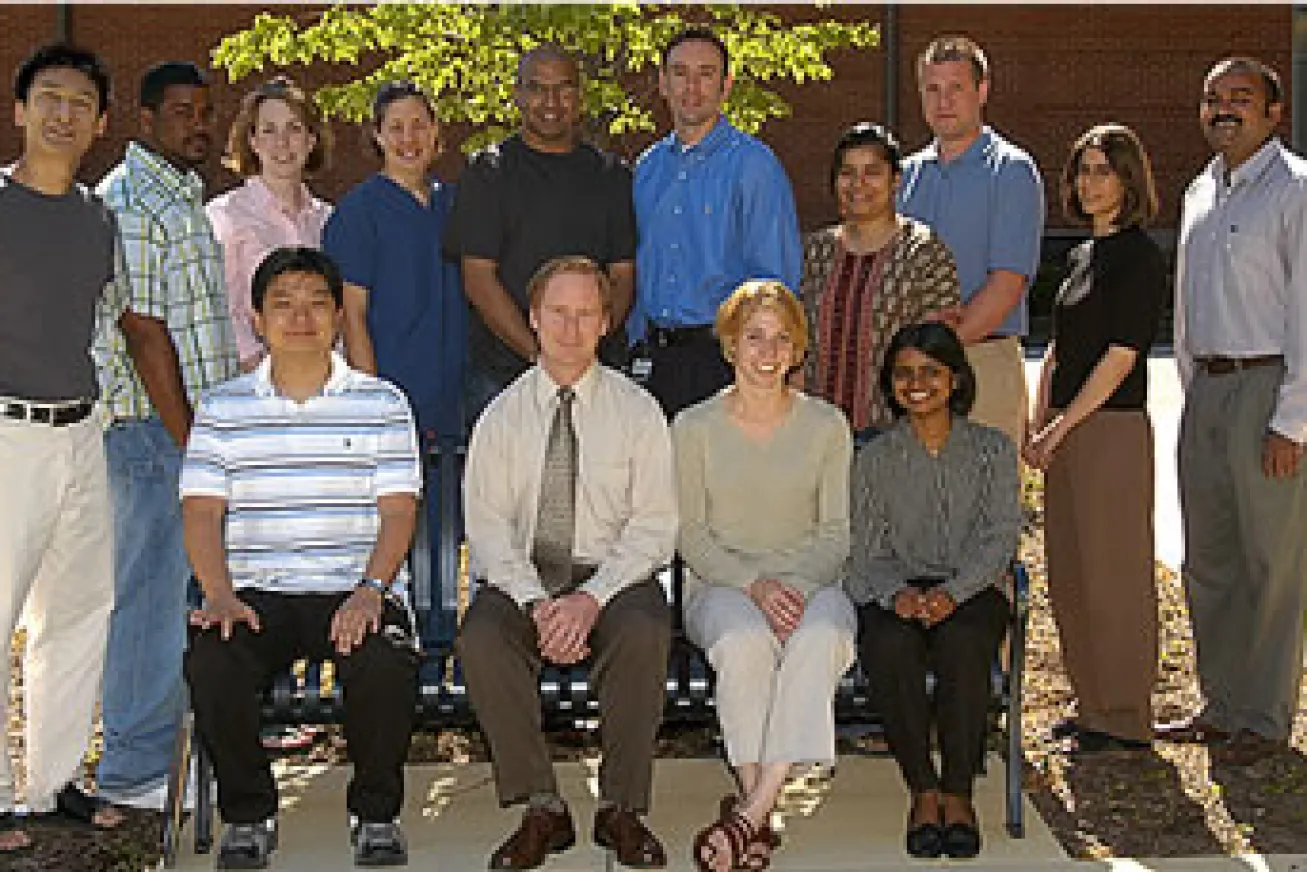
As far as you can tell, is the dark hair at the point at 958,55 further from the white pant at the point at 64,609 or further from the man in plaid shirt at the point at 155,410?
the white pant at the point at 64,609

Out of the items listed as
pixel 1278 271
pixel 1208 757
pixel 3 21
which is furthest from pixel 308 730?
pixel 3 21

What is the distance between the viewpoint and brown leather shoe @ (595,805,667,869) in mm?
5070

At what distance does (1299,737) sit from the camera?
646 centimetres

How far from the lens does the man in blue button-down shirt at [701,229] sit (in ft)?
20.2

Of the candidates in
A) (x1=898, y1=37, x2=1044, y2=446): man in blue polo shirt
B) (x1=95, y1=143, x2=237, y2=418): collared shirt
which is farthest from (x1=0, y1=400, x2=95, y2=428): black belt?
(x1=898, y1=37, x2=1044, y2=446): man in blue polo shirt

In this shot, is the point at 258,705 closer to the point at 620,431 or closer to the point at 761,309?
the point at 620,431

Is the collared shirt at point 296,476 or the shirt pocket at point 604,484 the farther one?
the shirt pocket at point 604,484

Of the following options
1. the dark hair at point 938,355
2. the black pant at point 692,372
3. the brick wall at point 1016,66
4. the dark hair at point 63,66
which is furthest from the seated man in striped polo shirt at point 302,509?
the brick wall at point 1016,66

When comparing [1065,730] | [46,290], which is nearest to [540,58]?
[46,290]

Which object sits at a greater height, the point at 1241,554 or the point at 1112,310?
the point at 1112,310

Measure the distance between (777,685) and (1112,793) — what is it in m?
1.34

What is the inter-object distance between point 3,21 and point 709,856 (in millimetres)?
22429

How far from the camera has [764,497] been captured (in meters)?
5.53

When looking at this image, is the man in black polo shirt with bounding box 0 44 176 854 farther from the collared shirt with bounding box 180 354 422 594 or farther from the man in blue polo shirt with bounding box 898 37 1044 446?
the man in blue polo shirt with bounding box 898 37 1044 446
